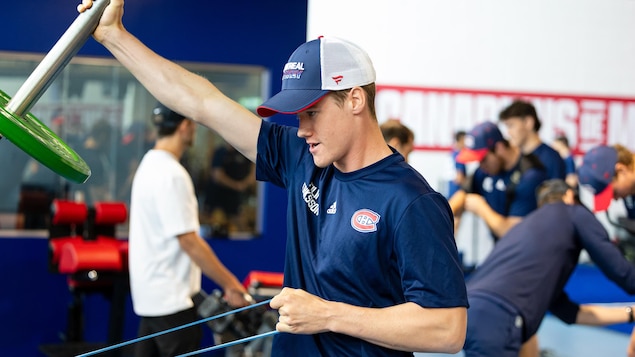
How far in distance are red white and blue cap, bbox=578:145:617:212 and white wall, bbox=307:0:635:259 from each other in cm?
540

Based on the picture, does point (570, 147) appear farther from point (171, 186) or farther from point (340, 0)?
point (171, 186)

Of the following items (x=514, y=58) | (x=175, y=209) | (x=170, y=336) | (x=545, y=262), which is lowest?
(x=170, y=336)

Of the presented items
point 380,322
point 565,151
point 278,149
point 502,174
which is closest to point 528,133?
point 502,174

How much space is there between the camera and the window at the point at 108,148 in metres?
6.68

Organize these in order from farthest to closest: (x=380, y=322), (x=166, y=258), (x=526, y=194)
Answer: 1. (x=526, y=194)
2. (x=166, y=258)
3. (x=380, y=322)

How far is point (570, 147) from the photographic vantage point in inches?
430

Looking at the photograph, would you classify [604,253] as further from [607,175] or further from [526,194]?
[526,194]

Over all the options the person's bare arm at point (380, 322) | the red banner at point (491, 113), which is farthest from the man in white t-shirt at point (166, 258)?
the red banner at point (491, 113)

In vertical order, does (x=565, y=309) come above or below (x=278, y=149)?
below

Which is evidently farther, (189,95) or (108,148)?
(108,148)

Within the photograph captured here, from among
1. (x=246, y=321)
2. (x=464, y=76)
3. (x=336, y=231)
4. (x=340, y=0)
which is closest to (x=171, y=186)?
(x=246, y=321)

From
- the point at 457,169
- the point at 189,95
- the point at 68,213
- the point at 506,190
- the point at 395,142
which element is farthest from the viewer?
the point at 457,169

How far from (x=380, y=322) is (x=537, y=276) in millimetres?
1936

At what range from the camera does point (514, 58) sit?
10.6 m
